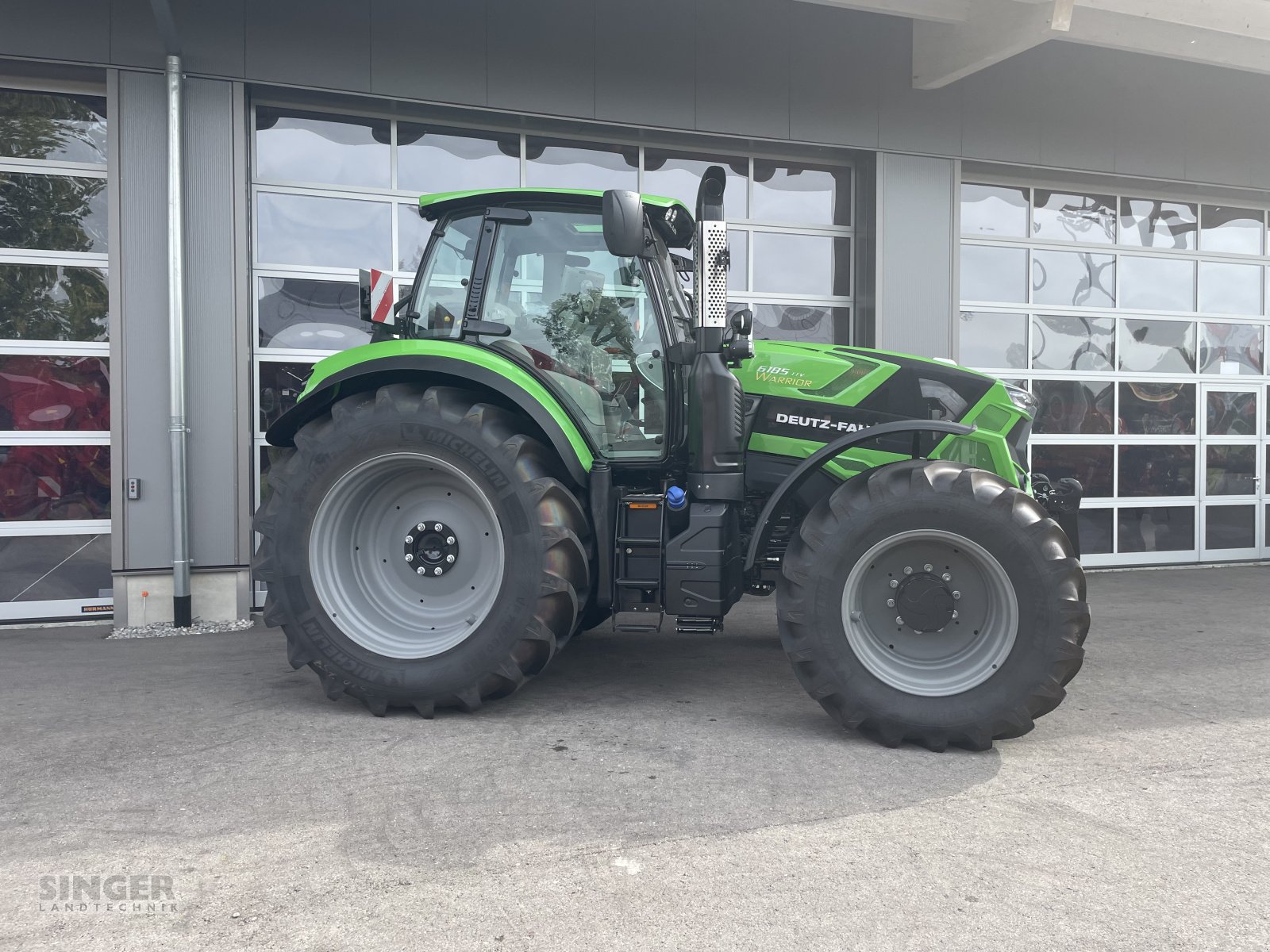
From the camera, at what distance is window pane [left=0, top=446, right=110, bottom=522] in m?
6.26

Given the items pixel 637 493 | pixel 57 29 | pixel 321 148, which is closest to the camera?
pixel 637 493

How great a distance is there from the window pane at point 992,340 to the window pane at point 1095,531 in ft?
5.48

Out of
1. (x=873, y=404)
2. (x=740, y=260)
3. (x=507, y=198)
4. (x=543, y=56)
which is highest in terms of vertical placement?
(x=543, y=56)

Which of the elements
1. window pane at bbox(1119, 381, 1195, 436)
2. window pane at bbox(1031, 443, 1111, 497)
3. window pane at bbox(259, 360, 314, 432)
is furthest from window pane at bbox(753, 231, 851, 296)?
window pane at bbox(259, 360, 314, 432)

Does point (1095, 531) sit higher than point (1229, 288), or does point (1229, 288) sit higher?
point (1229, 288)

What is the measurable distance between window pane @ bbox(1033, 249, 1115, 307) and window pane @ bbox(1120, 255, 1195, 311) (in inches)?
7.1

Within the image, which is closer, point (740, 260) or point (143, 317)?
point (143, 317)

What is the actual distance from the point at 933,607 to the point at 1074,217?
682 cm

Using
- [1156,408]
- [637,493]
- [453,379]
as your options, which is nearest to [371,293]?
[453,379]

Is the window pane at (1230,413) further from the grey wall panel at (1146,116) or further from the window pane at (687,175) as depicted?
the window pane at (687,175)

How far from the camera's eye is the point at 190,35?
629cm

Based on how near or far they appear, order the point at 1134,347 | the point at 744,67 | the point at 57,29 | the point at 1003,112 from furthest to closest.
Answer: the point at 1134,347, the point at 1003,112, the point at 744,67, the point at 57,29

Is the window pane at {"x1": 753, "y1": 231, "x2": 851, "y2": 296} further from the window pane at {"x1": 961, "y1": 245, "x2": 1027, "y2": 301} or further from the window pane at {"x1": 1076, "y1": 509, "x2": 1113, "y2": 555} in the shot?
the window pane at {"x1": 1076, "y1": 509, "x2": 1113, "y2": 555}

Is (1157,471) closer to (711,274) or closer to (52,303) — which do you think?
(711,274)
